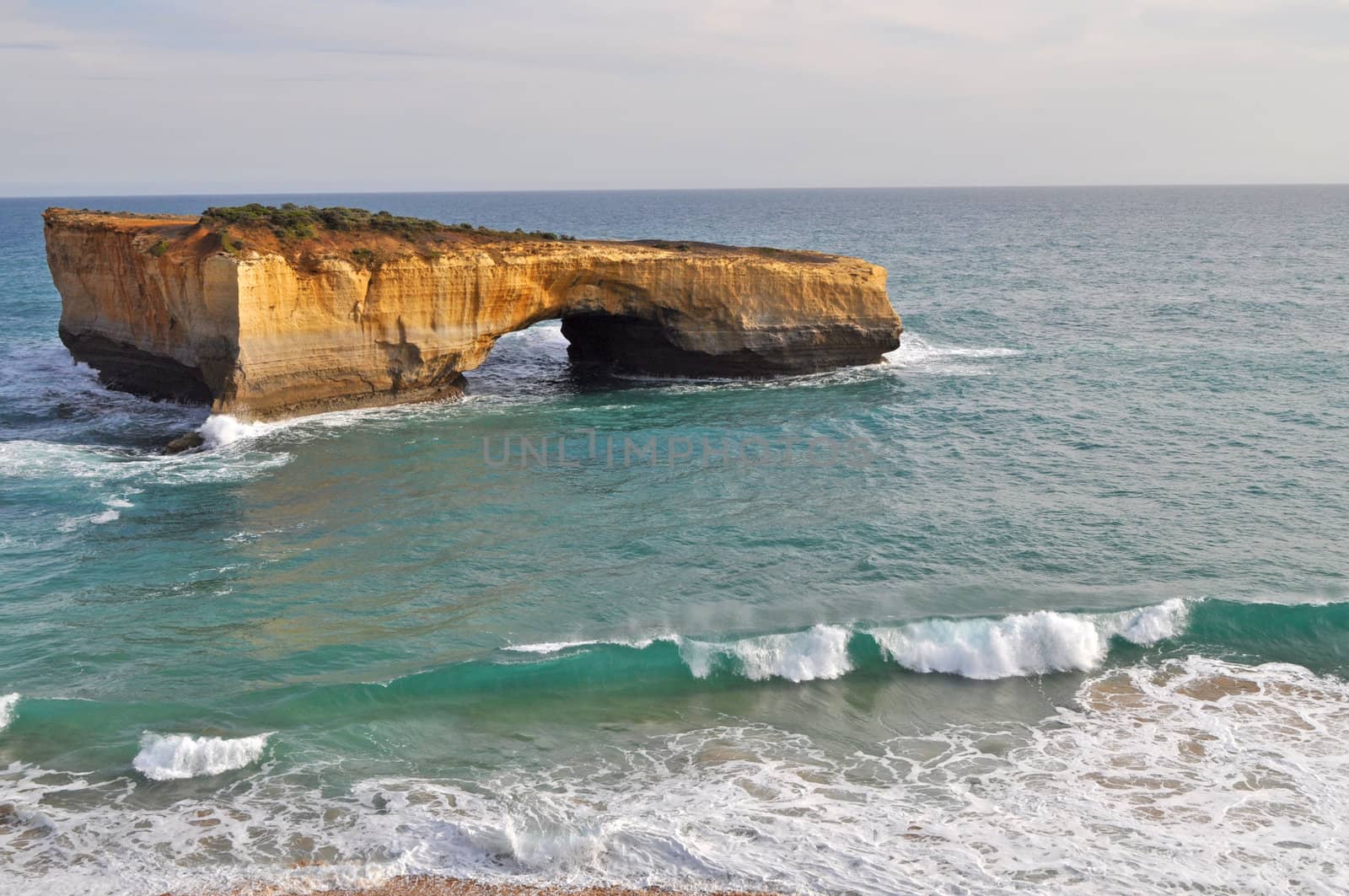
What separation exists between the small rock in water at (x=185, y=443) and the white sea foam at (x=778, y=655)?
16122 mm

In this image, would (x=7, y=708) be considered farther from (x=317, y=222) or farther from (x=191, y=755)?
(x=317, y=222)

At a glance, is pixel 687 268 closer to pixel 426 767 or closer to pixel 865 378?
pixel 865 378

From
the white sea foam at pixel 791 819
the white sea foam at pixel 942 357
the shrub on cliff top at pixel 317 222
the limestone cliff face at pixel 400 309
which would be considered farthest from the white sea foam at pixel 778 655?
the white sea foam at pixel 942 357

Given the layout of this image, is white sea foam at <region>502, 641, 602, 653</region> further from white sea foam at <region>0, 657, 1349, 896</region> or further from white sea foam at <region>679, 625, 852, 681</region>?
white sea foam at <region>0, 657, 1349, 896</region>

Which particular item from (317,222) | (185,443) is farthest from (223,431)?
(317,222)

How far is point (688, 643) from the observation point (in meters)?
16.3

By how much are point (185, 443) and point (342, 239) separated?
7.39 meters

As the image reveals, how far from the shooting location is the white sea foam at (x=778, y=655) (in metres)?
15.9

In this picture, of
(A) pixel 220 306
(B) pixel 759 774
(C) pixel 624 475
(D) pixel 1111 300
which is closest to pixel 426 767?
(B) pixel 759 774

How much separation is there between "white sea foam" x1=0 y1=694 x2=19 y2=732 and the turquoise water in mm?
36

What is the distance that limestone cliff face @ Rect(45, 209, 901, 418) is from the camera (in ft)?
90.2

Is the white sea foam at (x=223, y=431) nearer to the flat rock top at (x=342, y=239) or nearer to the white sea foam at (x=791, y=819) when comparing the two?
the flat rock top at (x=342, y=239)

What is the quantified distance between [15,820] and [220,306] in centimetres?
1711

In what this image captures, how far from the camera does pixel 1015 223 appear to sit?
11962cm
